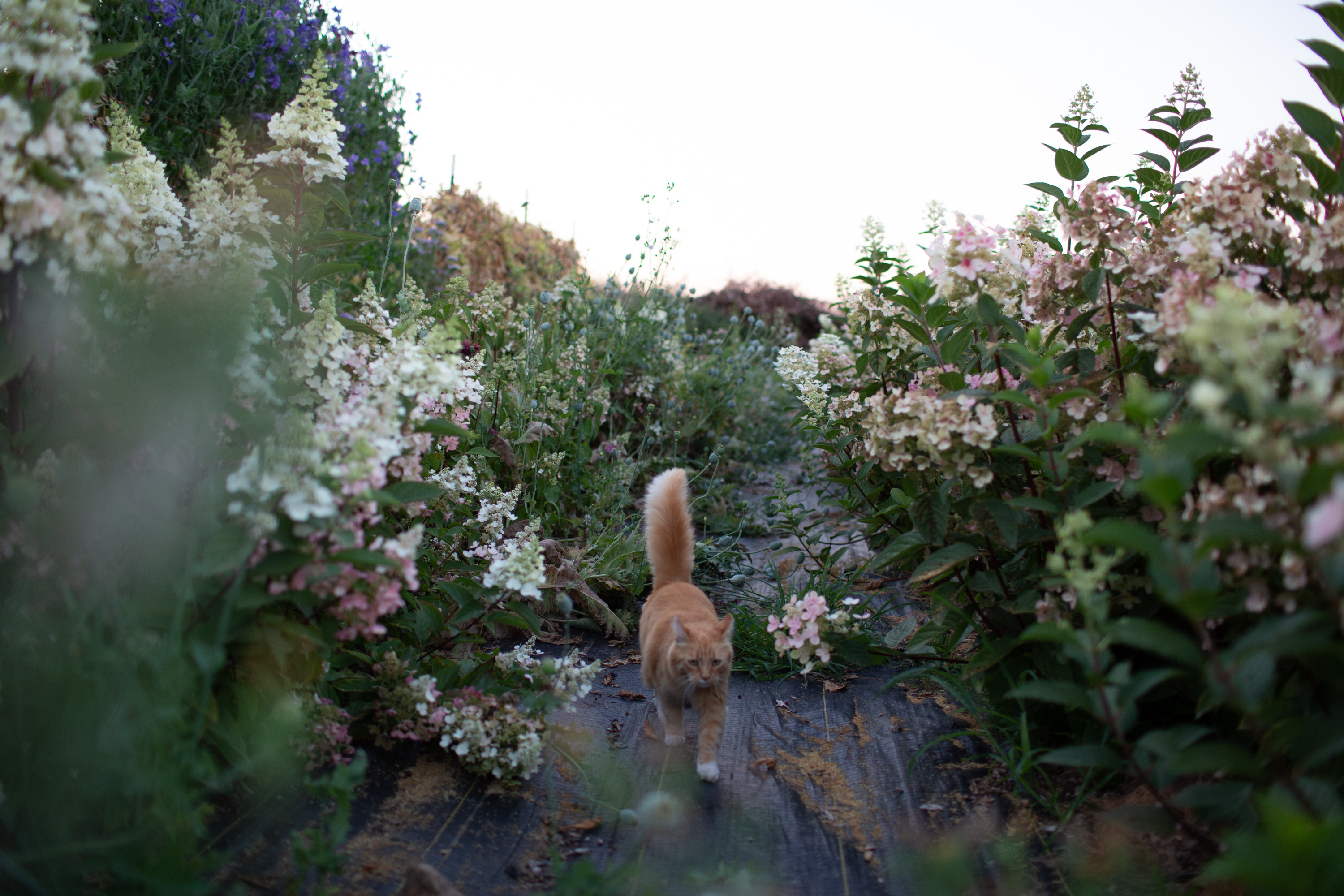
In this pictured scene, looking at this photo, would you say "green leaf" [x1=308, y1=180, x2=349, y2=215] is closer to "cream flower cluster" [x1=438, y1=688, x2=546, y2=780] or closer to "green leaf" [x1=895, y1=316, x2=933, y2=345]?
"cream flower cluster" [x1=438, y1=688, x2=546, y2=780]

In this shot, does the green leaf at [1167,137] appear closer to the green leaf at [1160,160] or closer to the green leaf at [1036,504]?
the green leaf at [1160,160]

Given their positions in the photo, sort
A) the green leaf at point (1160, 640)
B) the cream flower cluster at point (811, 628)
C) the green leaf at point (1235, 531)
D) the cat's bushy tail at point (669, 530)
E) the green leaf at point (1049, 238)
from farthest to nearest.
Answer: the cat's bushy tail at point (669, 530)
the cream flower cluster at point (811, 628)
the green leaf at point (1049, 238)
the green leaf at point (1160, 640)
the green leaf at point (1235, 531)

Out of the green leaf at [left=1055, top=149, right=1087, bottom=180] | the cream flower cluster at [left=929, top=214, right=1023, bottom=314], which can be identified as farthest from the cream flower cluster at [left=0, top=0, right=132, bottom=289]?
the green leaf at [left=1055, top=149, right=1087, bottom=180]

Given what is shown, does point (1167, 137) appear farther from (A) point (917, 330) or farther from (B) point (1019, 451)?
(B) point (1019, 451)

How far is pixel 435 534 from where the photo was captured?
96.5 inches

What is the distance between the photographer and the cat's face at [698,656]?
8.05 ft

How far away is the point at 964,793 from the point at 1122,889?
51 centimetres

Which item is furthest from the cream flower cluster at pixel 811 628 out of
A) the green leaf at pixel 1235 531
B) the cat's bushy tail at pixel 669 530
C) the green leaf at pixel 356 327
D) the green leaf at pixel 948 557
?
the green leaf at pixel 356 327

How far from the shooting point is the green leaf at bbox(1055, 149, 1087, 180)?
236cm

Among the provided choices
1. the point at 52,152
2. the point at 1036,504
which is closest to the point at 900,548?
the point at 1036,504

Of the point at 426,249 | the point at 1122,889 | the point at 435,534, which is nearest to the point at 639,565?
the point at 435,534

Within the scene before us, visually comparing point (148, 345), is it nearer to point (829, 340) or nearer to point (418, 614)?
point (418, 614)

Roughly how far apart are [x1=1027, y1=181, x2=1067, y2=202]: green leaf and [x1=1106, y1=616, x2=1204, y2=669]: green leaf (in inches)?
55.1

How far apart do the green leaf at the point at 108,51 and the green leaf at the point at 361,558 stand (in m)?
1.09
